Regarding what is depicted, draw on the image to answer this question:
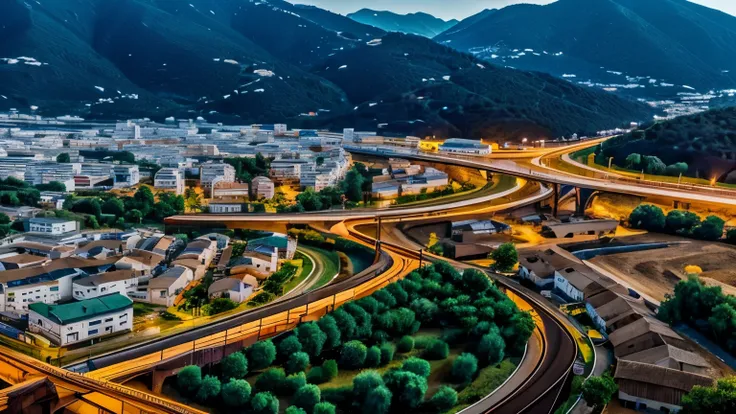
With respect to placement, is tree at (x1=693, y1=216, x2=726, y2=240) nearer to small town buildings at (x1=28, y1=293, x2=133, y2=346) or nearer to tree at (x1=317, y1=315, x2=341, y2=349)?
tree at (x1=317, y1=315, x2=341, y2=349)

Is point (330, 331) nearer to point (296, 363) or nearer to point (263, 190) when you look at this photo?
point (296, 363)

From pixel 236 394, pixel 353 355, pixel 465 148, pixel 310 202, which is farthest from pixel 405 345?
pixel 465 148

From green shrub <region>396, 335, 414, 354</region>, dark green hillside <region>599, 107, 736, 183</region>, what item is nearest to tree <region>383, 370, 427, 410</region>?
green shrub <region>396, 335, 414, 354</region>

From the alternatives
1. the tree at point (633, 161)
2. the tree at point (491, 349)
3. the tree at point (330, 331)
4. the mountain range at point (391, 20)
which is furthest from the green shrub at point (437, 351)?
the mountain range at point (391, 20)

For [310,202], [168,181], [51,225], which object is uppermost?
[168,181]

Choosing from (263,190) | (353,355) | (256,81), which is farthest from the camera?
(256,81)

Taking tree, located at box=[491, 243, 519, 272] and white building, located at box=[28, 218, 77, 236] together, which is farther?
white building, located at box=[28, 218, 77, 236]

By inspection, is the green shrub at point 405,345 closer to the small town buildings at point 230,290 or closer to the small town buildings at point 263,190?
the small town buildings at point 230,290
